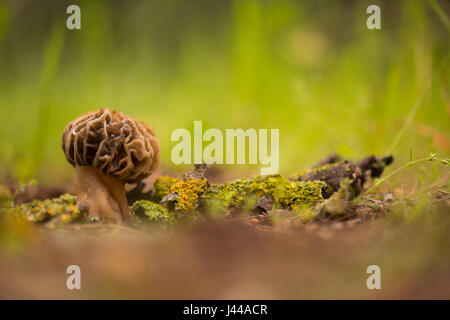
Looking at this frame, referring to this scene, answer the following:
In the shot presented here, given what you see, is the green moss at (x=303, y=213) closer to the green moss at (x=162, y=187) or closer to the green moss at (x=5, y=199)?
the green moss at (x=162, y=187)

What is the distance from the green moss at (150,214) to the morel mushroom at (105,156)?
0.46ft

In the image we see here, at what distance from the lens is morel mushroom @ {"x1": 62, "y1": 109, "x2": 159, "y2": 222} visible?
271cm

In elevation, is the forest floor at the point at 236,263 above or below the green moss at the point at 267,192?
below

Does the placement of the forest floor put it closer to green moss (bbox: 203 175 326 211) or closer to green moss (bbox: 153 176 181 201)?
green moss (bbox: 203 175 326 211)

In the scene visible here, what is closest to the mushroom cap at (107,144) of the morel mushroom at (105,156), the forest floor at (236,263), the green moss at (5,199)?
the morel mushroom at (105,156)

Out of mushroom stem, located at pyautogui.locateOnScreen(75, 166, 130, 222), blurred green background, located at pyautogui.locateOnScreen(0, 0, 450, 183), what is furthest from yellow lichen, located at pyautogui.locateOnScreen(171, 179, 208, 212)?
blurred green background, located at pyautogui.locateOnScreen(0, 0, 450, 183)

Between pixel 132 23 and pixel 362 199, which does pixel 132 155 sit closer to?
pixel 362 199

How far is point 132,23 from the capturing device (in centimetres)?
816

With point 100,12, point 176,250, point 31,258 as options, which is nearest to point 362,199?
point 176,250

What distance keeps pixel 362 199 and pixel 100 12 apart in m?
4.56

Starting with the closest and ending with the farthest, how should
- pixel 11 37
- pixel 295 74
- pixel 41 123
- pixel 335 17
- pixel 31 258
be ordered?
pixel 31 258 → pixel 41 123 → pixel 11 37 → pixel 295 74 → pixel 335 17

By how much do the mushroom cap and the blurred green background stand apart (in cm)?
123

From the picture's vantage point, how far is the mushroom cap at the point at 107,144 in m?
2.71

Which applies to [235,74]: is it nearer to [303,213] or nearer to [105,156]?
[105,156]
